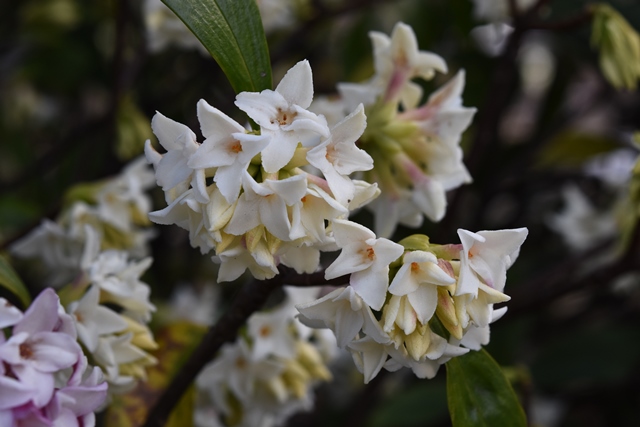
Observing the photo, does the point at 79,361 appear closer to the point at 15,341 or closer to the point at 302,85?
the point at 15,341

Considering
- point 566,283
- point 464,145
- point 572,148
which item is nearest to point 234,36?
point 566,283

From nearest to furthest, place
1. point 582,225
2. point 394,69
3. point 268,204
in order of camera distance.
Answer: point 268,204, point 394,69, point 582,225

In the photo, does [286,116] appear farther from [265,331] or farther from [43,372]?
[265,331]

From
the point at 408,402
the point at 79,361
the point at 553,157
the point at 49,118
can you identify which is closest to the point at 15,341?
the point at 79,361

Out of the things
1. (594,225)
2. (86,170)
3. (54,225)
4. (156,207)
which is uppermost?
(54,225)

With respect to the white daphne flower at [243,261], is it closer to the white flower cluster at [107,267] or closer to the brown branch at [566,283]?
the white flower cluster at [107,267]

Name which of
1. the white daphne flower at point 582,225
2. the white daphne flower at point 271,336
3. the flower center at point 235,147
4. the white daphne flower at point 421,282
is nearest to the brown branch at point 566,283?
the white daphne flower at point 582,225
